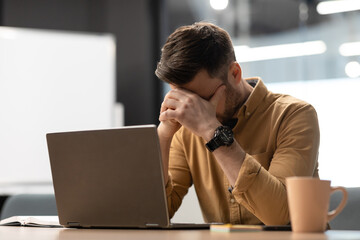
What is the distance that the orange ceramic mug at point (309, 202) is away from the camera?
1.03 m

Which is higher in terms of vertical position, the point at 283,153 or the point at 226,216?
the point at 283,153

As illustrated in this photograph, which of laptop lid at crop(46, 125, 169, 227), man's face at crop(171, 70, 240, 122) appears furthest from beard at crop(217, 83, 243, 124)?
laptop lid at crop(46, 125, 169, 227)

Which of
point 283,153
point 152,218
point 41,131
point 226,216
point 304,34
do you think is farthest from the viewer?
point 304,34

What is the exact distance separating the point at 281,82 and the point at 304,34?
1.37ft

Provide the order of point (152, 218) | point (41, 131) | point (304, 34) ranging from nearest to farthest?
point (152, 218), point (41, 131), point (304, 34)

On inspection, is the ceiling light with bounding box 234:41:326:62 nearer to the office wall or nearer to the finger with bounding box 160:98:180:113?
the office wall

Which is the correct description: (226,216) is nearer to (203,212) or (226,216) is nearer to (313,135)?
(203,212)

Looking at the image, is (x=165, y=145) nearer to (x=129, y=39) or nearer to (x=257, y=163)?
(x=257, y=163)

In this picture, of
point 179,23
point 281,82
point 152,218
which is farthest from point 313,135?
point 179,23

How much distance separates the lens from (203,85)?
5.26ft

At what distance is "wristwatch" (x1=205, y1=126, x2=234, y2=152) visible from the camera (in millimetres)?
1459

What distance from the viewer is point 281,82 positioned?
14.2 feet

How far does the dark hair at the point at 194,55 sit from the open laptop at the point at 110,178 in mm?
386

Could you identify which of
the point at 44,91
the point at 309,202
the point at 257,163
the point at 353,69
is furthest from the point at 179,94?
the point at 353,69
